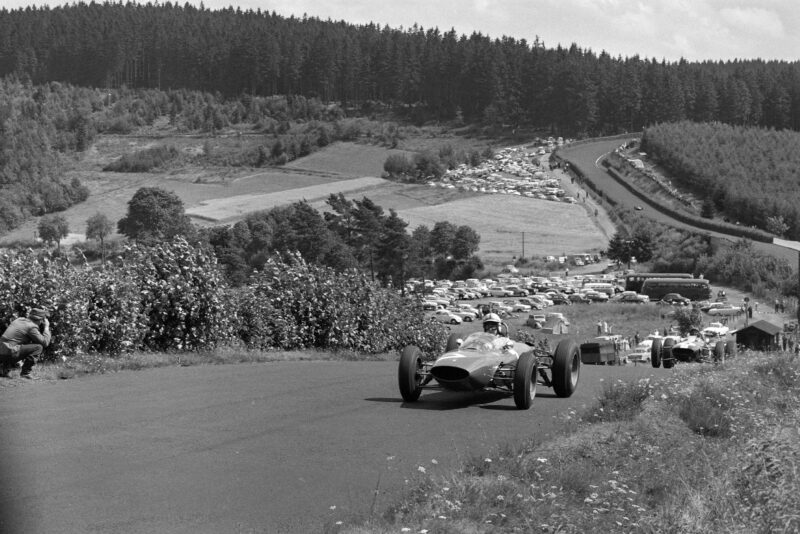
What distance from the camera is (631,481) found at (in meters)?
10.3

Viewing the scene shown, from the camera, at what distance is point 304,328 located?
2428 centimetres

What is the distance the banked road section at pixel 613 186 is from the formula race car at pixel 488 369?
7390 cm

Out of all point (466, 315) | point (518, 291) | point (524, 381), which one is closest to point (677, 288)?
point (518, 291)

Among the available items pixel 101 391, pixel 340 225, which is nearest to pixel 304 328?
pixel 101 391

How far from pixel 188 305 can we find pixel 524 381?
8.62 meters

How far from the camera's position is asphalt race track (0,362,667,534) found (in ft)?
30.0

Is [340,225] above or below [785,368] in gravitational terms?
below

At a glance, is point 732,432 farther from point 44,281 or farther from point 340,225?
point 340,225

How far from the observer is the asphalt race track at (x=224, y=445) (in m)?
9.13

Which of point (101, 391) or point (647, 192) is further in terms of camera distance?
point (647, 192)

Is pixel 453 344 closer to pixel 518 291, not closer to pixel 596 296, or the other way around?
pixel 596 296

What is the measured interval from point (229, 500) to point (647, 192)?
135 m

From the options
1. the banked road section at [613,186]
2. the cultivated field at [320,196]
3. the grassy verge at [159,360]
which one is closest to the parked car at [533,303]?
the banked road section at [613,186]

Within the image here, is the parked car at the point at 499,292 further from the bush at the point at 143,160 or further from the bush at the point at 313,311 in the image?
the bush at the point at 143,160
